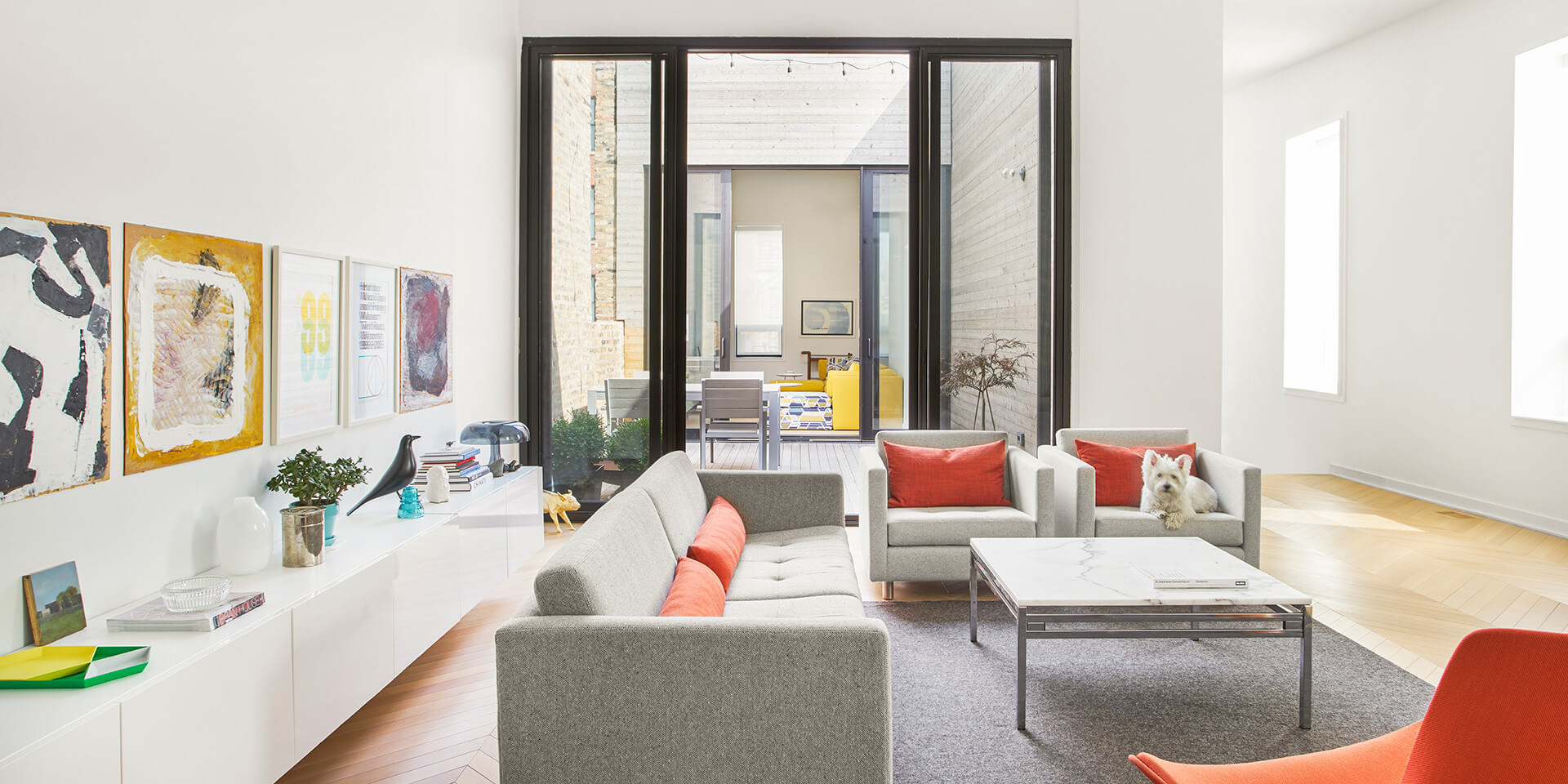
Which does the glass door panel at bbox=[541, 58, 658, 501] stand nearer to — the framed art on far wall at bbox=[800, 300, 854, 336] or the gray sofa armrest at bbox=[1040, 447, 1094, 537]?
the framed art on far wall at bbox=[800, 300, 854, 336]

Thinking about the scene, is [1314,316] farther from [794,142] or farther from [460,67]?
[460,67]

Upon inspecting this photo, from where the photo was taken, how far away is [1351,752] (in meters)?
1.67

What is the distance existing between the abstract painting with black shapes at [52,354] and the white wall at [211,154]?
42mm

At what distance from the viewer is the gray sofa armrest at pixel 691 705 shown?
5.81 feet

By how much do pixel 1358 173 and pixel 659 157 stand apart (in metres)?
5.46

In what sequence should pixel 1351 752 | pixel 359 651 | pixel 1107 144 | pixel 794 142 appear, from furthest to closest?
pixel 794 142, pixel 1107 144, pixel 359 651, pixel 1351 752

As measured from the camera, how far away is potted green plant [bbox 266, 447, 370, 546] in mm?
2596

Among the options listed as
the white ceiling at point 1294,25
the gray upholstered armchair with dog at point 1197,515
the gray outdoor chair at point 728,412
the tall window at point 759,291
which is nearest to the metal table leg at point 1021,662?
the gray upholstered armchair with dog at point 1197,515

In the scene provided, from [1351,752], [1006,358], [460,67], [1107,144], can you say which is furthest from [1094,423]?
[460,67]

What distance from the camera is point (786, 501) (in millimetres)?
3648

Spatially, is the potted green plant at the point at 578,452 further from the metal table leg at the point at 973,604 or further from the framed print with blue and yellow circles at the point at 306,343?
the metal table leg at the point at 973,604

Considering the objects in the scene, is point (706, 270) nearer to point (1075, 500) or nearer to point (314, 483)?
point (1075, 500)

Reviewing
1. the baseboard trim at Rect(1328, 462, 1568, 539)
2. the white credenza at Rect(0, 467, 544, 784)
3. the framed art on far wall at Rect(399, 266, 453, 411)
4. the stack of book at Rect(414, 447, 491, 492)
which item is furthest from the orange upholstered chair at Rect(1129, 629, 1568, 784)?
the baseboard trim at Rect(1328, 462, 1568, 539)

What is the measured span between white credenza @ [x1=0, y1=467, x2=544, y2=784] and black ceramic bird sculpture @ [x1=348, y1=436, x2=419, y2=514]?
2.9 inches
